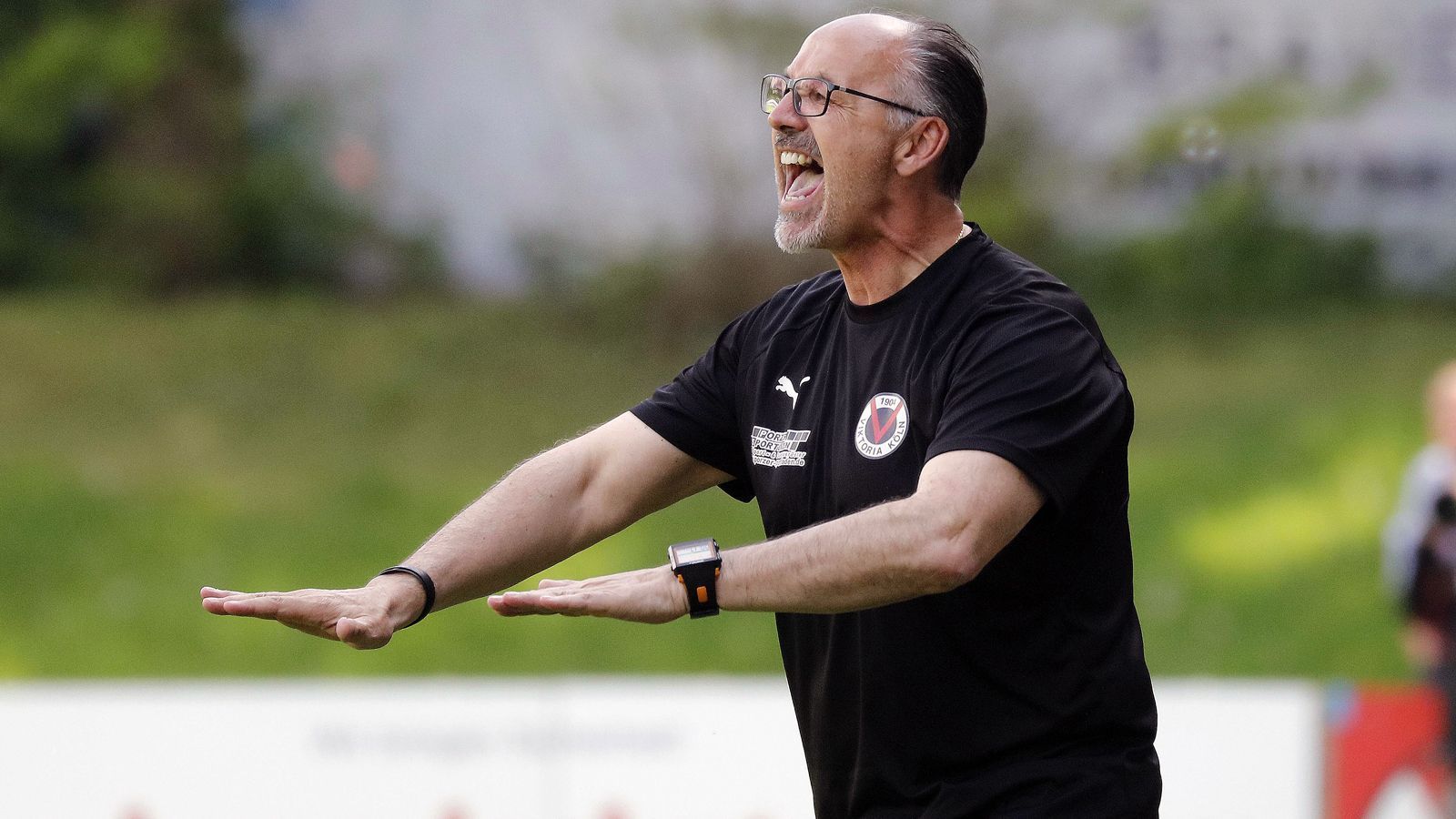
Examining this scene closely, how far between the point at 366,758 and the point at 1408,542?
4162 mm

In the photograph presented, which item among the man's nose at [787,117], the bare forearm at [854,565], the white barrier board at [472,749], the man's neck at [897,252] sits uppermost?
the man's nose at [787,117]

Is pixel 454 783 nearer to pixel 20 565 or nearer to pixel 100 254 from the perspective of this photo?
pixel 20 565

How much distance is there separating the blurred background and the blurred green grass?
1.3 inches

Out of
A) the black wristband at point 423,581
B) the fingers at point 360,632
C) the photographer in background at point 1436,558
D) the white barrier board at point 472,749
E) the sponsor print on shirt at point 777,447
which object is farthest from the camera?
the photographer in background at point 1436,558

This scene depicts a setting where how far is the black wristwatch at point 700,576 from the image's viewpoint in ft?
9.29

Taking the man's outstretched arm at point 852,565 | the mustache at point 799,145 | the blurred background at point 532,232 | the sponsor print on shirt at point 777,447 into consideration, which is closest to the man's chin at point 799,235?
the mustache at point 799,145

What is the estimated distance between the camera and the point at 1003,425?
2957mm

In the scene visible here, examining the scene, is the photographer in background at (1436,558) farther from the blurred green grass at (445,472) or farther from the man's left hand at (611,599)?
the man's left hand at (611,599)

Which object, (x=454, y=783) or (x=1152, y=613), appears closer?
(x=454, y=783)

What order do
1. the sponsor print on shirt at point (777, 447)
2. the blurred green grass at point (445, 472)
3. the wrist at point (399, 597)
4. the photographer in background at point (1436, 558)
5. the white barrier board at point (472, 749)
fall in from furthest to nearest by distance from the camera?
the blurred green grass at point (445, 472) < the photographer in background at point (1436, 558) < the white barrier board at point (472, 749) < the sponsor print on shirt at point (777, 447) < the wrist at point (399, 597)

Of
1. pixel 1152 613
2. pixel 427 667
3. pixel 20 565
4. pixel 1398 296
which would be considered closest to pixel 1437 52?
pixel 1398 296

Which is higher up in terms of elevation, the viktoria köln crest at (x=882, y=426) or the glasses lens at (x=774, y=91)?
the glasses lens at (x=774, y=91)

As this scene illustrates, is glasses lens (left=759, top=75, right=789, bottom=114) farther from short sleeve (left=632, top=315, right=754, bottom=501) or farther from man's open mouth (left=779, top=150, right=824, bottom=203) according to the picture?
short sleeve (left=632, top=315, right=754, bottom=501)

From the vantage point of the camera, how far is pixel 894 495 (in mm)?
3191
